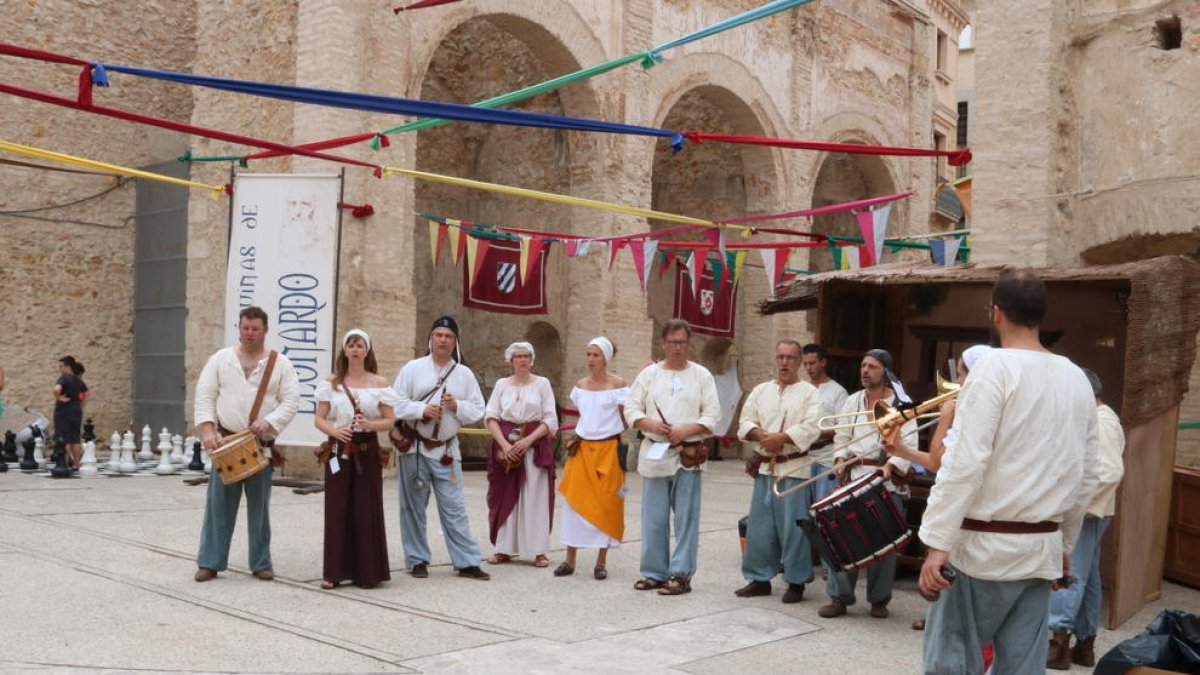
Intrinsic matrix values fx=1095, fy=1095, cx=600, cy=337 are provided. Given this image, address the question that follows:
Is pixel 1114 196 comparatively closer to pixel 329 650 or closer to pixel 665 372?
pixel 665 372

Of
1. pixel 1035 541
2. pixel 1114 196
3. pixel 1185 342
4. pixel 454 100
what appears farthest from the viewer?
pixel 454 100

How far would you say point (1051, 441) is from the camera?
3.51 meters

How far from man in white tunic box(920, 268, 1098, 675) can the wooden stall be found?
137 inches

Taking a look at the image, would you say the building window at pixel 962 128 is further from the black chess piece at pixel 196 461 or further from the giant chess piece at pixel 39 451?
the giant chess piece at pixel 39 451

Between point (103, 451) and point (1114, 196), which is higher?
point (1114, 196)

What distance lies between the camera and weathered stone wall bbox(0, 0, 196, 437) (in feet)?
50.4

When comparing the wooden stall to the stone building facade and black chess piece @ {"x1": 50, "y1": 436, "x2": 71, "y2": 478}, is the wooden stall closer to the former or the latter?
the stone building facade

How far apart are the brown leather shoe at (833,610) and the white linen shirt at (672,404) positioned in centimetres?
118

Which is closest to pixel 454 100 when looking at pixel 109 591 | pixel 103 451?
pixel 103 451

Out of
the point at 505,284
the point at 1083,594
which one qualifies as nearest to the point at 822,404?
the point at 1083,594

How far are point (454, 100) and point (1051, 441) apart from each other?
599 inches

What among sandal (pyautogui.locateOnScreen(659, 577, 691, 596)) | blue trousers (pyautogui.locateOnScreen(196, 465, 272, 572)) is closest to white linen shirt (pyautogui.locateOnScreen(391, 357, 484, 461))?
Answer: blue trousers (pyautogui.locateOnScreen(196, 465, 272, 572))

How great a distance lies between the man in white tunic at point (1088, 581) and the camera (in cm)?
560

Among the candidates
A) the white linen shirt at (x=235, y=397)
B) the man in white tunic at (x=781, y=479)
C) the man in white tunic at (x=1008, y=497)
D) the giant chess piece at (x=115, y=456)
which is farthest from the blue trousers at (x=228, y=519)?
the giant chess piece at (x=115, y=456)
